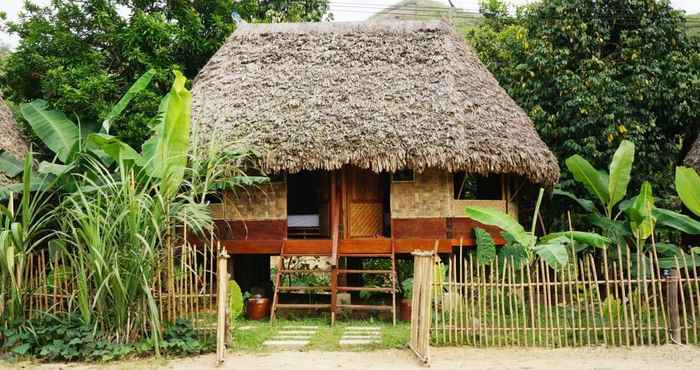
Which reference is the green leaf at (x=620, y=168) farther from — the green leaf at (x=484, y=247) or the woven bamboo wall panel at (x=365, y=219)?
the woven bamboo wall panel at (x=365, y=219)

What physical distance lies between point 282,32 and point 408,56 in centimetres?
245

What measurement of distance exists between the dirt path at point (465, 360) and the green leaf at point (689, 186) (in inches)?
93.5

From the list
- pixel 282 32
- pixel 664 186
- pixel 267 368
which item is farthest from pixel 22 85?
pixel 664 186

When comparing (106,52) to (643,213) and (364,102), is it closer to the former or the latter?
(364,102)

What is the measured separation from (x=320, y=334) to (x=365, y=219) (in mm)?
2916

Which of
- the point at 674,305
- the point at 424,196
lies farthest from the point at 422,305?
the point at 424,196

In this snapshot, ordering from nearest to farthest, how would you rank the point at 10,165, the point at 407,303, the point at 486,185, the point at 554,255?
1. the point at 554,255
2. the point at 10,165
3. the point at 407,303
4. the point at 486,185

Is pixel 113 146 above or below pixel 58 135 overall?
below

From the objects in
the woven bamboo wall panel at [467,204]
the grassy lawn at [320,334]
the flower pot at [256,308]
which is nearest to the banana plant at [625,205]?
the woven bamboo wall panel at [467,204]

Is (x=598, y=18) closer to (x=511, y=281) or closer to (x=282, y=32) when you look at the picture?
(x=282, y=32)

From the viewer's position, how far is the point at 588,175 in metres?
9.72

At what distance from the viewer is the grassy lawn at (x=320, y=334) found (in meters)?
6.93

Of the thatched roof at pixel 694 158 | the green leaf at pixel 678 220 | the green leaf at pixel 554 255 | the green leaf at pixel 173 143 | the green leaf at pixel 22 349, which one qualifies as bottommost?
the green leaf at pixel 22 349

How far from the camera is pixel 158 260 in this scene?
6723 millimetres
